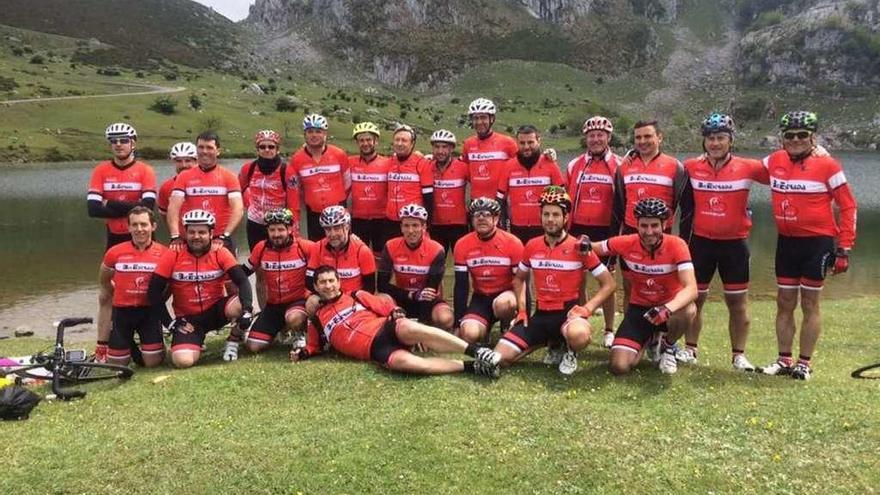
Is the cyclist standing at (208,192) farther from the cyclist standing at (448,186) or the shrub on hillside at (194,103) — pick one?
the shrub on hillside at (194,103)

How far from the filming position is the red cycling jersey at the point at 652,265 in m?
10.8

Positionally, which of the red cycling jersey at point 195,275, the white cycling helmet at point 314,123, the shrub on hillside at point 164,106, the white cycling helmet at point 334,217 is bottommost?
the red cycling jersey at point 195,275

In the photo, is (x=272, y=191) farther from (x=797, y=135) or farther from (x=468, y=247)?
(x=797, y=135)

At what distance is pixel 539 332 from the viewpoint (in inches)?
441

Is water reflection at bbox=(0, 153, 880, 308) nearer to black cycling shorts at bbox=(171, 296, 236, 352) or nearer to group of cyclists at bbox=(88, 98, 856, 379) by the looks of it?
group of cyclists at bbox=(88, 98, 856, 379)

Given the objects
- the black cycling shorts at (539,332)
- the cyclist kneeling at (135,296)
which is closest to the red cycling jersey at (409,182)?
the black cycling shorts at (539,332)

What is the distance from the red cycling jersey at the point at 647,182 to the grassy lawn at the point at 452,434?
309 centimetres

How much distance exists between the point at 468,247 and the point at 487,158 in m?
3.25

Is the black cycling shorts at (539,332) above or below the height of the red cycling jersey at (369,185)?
below

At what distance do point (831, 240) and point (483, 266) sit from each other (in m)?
5.93

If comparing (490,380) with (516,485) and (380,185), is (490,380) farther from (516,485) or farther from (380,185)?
(380,185)

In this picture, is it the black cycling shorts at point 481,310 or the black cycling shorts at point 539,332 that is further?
the black cycling shorts at point 481,310

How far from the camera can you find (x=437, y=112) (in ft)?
561

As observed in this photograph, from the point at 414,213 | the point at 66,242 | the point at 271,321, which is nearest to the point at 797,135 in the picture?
the point at 414,213
